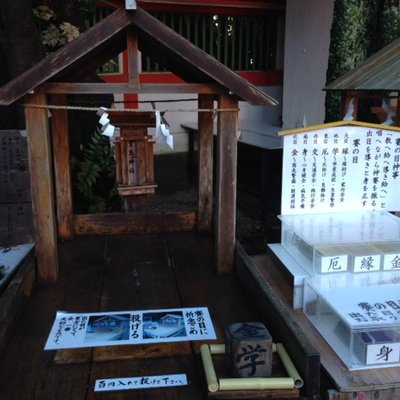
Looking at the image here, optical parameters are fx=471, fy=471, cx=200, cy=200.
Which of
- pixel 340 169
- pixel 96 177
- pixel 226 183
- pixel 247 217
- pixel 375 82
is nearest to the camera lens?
pixel 226 183

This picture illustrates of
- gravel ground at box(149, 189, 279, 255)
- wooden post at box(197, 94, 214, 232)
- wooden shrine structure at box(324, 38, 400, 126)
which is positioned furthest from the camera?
gravel ground at box(149, 189, 279, 255)

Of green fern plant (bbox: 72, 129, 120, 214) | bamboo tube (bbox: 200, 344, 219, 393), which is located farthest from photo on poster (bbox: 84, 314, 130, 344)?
green fern plant (bbox: 72, 129, 120, 214)

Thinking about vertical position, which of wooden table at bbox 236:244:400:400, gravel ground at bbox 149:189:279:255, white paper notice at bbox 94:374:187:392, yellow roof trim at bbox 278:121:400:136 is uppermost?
yellow roof trim at bbox 278:121:400:136

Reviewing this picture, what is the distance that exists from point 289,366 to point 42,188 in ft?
6.40

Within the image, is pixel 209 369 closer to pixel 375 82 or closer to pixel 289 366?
pixel 289 366

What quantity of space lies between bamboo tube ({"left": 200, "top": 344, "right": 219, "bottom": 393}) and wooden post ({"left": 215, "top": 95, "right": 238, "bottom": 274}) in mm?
1059

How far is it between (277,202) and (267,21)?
15.2ft

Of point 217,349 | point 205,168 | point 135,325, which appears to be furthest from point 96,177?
point 217,349

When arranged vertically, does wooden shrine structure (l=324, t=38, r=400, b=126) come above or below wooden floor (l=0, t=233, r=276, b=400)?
above

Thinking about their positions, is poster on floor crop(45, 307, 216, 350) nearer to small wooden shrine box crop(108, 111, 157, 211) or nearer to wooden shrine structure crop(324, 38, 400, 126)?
small wooden shrine box crop(108, 111, 157, 211)

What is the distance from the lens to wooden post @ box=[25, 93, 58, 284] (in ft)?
10.1

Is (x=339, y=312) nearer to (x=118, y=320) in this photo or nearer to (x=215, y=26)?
(x=118, y=320)

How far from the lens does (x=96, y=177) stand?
6227mm

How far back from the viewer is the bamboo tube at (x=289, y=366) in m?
2.17
